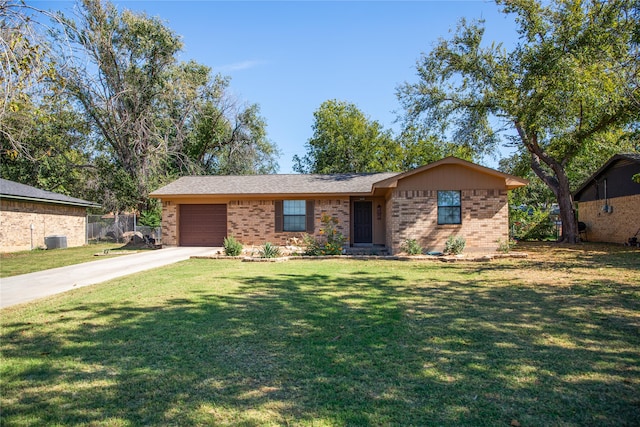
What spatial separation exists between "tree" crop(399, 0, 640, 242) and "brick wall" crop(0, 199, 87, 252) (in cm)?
1976

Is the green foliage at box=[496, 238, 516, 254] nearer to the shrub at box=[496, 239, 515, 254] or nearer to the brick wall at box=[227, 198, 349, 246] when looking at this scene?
the shrub at box=[496, 239, 515, 254]

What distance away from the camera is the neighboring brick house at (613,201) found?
57.8ft

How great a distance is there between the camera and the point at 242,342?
450 cm

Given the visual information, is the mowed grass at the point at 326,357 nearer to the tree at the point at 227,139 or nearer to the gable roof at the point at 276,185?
the gable roof at the point at 276,185

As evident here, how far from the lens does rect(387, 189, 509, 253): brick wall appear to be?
14562 millimetres

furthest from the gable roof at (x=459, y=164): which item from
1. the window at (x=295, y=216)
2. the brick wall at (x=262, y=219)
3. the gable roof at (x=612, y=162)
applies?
the gable roof at (x=612, y=162)

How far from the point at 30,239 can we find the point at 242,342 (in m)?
20.2

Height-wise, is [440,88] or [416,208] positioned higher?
[440,88]

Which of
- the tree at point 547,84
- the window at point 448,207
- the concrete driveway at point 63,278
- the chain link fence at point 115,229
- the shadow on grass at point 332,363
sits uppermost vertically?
the tree at point 547,84

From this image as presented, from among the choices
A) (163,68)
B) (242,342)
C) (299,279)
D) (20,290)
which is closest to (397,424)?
(242,342)

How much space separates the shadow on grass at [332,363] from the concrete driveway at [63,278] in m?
2.17

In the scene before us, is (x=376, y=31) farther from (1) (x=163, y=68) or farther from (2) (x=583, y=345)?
(1) (x=163, y=68)

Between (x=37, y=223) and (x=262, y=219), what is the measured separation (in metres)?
11.8

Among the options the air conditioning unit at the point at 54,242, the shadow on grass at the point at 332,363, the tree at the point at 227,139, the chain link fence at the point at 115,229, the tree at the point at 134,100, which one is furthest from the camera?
the tree at the point at 227,139
